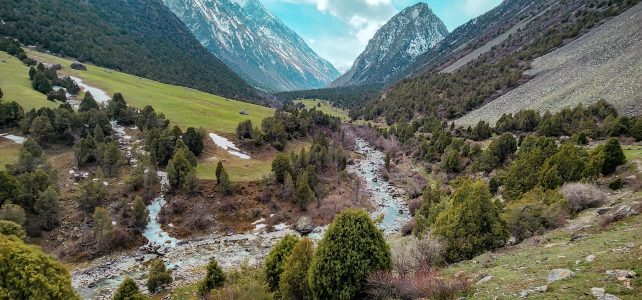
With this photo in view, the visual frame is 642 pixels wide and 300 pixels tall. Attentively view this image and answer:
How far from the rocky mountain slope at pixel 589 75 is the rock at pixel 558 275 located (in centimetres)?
6681

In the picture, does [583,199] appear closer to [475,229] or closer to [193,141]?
[475,229]

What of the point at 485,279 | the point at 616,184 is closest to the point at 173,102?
the point at 616,184

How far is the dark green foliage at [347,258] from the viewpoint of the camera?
23203mm

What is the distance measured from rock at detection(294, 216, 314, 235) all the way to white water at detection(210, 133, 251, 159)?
25599 mm

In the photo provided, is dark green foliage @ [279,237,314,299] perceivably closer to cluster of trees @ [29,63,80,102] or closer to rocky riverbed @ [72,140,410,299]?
rocky riverbed @ [72,140,410,299]

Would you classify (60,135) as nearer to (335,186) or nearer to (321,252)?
(335,186)

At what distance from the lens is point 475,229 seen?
27969mm

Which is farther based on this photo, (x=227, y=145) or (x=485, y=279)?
(x=227, y=145)

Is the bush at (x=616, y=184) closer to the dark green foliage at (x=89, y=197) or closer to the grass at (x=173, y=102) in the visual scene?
the dark green foliage at (x=89, y=197)

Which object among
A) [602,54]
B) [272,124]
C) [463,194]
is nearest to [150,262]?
[463,194]

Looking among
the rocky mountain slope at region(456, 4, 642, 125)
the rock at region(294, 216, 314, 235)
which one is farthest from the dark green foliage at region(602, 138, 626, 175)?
the rocky mountain slope at region(456, 4, 642, 125)

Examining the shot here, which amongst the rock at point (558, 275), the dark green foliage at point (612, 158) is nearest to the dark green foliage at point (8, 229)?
the rock at point (558, 275)

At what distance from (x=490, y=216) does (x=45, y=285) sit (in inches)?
1072

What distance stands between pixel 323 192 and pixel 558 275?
48159 mm
